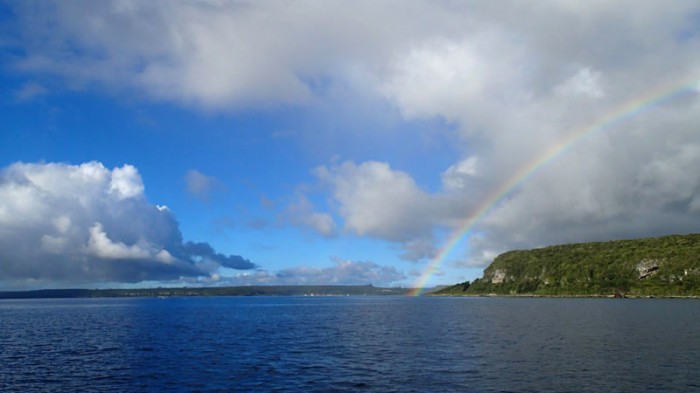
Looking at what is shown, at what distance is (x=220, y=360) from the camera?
73125 mm

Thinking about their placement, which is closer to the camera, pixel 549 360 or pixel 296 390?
pixel 296 390

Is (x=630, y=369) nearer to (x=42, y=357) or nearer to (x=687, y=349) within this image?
(x=687, y=349)

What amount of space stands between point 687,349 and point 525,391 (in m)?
45.3

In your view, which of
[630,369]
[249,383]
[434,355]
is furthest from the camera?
[434,355]

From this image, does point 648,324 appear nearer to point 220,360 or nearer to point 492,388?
point 492,388

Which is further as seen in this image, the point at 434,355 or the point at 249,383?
the point at 434,355

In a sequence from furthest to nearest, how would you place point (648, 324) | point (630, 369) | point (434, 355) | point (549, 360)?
1. point (648, 324)
2. point (434, 355)
3. point (549, 360)
4. point (630, 369)

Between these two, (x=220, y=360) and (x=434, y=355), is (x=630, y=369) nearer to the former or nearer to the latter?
(x=434, y=355)

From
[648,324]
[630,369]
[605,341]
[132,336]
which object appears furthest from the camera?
[648,324]

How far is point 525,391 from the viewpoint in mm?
50594

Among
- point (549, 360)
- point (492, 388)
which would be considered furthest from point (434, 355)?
point (492, 388)

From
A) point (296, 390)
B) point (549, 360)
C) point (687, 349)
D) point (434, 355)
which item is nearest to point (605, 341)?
point (687, 349)

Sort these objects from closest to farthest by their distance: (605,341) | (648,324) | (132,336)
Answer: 1. (605,341)
2. (132,336)
3. (648,324)

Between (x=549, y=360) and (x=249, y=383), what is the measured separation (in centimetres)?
4174
